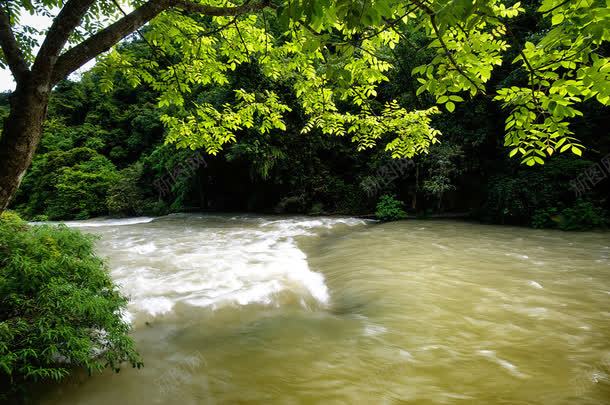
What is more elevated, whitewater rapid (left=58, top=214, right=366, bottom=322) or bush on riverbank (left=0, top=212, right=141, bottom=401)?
bush on riverbank (left=0, top=212, right=141, bottom=401)

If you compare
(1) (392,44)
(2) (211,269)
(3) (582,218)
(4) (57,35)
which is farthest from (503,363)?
(3) (582,218)

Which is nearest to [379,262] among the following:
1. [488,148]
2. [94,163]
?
[488,148]

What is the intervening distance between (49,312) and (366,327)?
2.93m

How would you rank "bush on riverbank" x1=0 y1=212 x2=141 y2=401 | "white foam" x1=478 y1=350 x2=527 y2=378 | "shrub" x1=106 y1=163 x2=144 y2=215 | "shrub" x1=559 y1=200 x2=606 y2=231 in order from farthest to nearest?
1. "shrub" x1=106 y1=163 x2=144 y2=215
2. "shrub" x1=559 y1=200 x2=606 y2=231
3. "white foam" x1=478 y1=350 x2=527 y2=378
4. "bush on riverbank" x1=0 y1=212 x2=141 y2=401

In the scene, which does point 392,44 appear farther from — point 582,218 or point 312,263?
point 582,218

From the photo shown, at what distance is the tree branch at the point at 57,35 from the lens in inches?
72.3

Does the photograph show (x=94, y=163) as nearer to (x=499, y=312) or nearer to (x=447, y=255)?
(x=447, y=255)

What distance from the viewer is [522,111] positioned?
2.08 metres

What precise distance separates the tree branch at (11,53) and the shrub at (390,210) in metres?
12.5

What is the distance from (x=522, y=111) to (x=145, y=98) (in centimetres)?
3188

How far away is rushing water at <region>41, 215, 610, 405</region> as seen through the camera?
2621mm

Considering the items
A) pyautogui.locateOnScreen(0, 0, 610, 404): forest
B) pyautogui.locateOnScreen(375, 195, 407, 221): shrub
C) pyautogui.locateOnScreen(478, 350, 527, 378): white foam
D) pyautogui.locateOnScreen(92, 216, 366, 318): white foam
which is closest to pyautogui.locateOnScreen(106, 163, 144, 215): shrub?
pyautogui.locateOnScreen(92, 216, 366, 318): white foam

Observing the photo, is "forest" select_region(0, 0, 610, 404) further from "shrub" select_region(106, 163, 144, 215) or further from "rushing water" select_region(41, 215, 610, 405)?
"shrub" select_region(106, 163, 144, 215)

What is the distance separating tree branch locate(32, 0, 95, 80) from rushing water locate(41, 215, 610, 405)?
7.83 feet
